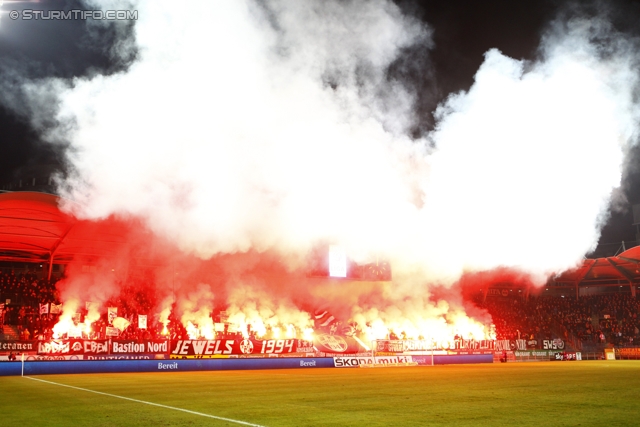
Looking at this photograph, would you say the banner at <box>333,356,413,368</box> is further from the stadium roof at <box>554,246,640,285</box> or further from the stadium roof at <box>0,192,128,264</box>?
the stadium roof at <box>554,246,640,285</box>

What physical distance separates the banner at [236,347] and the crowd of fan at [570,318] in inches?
741

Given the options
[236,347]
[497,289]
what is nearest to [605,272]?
[497,289]

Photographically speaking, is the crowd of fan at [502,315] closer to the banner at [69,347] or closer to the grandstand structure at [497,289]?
the grandstand structure at [497,289]

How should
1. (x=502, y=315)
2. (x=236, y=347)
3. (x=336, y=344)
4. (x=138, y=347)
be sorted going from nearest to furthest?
1. (x=138, y=347)
2. (x=236, y=347)
3. (x=336, y=344)
4. (x=502, y=315)

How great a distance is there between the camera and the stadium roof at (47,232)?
1097 inches

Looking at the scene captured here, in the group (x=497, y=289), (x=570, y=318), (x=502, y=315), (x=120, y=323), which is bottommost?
(x=570, y=318)

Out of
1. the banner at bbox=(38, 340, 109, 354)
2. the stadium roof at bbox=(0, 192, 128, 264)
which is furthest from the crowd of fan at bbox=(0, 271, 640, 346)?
the banner at bbox=(38, 340, 109, 354)

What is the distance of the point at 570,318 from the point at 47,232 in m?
40.9

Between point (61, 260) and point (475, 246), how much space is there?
26.4 m

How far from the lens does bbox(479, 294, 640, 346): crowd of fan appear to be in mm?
46188

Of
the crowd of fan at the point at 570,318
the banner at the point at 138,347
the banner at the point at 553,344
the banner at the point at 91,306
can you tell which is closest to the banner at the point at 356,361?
the banner at the point at 138,347

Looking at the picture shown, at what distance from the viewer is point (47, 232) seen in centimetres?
3322

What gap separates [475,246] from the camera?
31.6 m

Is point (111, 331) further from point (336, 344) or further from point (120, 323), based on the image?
point (336, 344)
